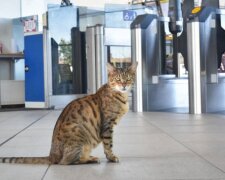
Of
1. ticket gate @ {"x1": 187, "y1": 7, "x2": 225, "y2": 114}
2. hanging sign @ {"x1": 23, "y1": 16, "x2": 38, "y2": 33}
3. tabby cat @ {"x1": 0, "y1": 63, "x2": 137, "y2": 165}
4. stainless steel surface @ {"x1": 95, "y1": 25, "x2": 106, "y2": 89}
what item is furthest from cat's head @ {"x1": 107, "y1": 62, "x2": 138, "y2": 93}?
hanging sign @ {"x1": 23, "y1": 16, "x2": 38, "y2": 33}

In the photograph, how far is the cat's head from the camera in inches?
143

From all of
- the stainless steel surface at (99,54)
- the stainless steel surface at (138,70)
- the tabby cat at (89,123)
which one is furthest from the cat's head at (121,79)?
the stainless steel surface at (99,54)

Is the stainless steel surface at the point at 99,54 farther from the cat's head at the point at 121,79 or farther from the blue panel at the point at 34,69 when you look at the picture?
the cat's head at the point at 121,79

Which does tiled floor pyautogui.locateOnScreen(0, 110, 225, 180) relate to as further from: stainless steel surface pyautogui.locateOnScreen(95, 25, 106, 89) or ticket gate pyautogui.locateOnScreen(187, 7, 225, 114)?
stainless steel surface pyautogui.locateOnScreen(95, 25, 106, 89)

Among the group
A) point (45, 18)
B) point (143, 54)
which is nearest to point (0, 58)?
point (45, 18)

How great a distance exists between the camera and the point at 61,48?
11.4 metres

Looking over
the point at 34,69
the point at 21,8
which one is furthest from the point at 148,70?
the point at 21,8

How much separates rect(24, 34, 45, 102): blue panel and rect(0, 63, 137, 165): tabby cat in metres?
7.19

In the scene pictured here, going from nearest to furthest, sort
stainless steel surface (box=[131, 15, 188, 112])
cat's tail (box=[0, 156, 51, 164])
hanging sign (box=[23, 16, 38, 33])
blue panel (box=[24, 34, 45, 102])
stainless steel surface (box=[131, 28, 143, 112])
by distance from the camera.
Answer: cat's tail (box=[0, 156, 51, 164])
stainless steel surface (box=[131, 28, 143, 112])
stainless steel surface (box=[131, 15, 188, 112])
blue panel (box=[24, 34, 45, 102])
hanging sign (box=[23, 16, 38, 33])

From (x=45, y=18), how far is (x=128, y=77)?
27.7ft

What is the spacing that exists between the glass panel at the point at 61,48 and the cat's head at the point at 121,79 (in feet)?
24.9

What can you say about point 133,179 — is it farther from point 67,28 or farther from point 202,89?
point 67,28

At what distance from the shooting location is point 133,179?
307cm

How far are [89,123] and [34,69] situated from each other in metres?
Answer: 7.61
